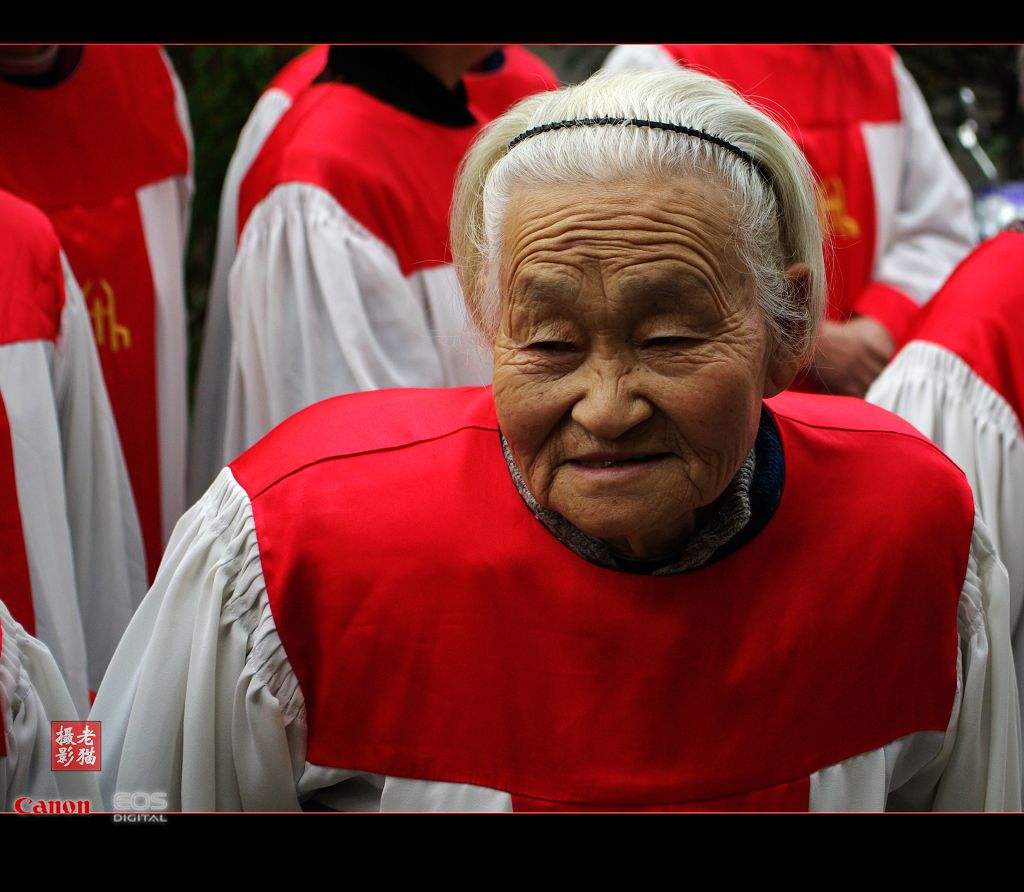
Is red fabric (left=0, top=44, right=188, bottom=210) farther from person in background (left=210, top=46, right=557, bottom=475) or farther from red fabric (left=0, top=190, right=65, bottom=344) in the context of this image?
red fabric (left=0, top=190, right=65, bottom=344)

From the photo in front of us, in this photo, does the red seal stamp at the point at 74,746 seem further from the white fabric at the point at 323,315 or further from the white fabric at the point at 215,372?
the white fabric at the point at 215,372

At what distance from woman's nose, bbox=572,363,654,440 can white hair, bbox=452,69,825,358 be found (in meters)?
0.23

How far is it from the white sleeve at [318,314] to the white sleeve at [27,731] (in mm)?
1099

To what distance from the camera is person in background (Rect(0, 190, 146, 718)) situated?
2.21 metres

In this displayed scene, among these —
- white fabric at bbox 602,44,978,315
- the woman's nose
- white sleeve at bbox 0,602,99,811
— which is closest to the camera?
the woman's nose

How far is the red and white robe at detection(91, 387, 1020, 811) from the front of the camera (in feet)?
6.23

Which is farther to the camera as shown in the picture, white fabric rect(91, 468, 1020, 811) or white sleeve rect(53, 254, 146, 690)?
white sleeve rect(53, 254, 146, 690)

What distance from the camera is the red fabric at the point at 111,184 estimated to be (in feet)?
9.27

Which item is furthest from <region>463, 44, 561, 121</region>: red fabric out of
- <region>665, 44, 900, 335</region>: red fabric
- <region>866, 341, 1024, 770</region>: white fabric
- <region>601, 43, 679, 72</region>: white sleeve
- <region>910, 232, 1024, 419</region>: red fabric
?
<region>866, 341, 1024, 770</region>: white fabric

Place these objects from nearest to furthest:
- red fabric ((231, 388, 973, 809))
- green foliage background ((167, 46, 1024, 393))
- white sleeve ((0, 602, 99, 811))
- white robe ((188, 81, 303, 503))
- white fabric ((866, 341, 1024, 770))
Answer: white sleeve ((0, 602, 99, 811))
red fabric ((231, 388, 973, 809))
white fabric ((866, 341, 1024, 770))
white robe ((188, 81, 303, 503))
green foliage background ((167, 46, 1024, 393))

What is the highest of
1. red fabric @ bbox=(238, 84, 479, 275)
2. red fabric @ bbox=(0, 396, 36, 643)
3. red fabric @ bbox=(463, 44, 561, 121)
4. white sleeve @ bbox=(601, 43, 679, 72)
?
white sleeve @ bbox=(601, 43, 679, 72)

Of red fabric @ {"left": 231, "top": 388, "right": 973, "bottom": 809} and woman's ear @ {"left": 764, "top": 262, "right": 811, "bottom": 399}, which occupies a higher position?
woman's ear @ {"left": 764, "top": 262, "right": 811, "bottom": 399}

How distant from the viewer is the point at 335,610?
1.93 m

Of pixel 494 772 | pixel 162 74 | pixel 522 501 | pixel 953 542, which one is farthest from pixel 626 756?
pixel 162 74
